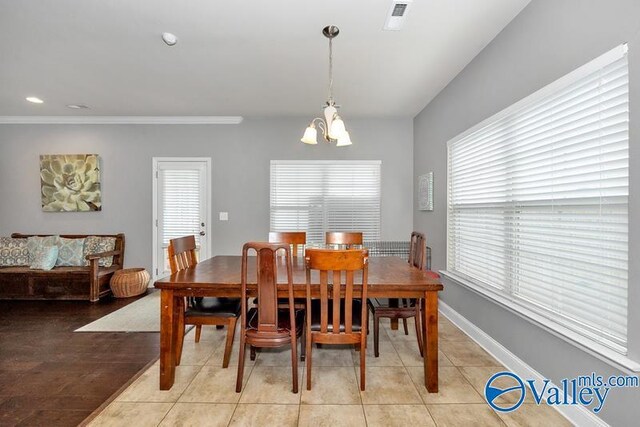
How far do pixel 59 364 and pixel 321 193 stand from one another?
132 inches

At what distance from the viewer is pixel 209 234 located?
15.3 ft

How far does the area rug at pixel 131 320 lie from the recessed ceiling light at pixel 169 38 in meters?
2.64

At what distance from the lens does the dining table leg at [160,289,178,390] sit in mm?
1992

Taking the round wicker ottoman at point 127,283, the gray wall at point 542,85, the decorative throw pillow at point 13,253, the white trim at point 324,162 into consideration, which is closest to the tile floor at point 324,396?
the gray wall at point 542,85

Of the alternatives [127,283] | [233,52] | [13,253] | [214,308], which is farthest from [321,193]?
[13,253]

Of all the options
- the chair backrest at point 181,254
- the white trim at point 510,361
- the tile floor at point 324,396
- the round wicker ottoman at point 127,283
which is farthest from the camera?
the round wicker ottoman at point 127,283

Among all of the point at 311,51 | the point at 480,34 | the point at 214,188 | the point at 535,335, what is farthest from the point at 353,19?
the point at 214,188

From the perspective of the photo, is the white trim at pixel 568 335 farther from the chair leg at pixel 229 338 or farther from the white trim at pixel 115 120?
the white trim at pixel 115 120

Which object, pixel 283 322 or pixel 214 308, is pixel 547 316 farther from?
pixel 214 308

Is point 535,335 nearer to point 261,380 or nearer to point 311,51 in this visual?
point 261,380

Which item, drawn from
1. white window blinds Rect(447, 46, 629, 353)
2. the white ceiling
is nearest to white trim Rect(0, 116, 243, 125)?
the white ceiling

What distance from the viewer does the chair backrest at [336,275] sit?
1.83 meters

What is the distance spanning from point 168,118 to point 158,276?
237cm

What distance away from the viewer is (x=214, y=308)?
2.31 meters
